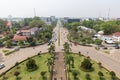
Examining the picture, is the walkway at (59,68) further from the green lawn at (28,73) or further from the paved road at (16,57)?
the paved road at (16,57)

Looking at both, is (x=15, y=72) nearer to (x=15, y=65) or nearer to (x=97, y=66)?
(x=15, y=65)

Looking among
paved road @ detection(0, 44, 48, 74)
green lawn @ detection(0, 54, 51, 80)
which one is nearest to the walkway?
green lawn @ detection(0, 54, 51, 80)

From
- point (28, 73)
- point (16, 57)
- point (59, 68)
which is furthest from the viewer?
point (16, 57)

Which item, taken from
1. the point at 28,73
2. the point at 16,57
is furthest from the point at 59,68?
the point at 16,57

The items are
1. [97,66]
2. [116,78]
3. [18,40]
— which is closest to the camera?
[116,78]

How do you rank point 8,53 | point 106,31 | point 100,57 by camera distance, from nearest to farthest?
point 100,57, point 8,53, point 106,31

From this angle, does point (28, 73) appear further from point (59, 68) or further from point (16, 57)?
point (16, 57)

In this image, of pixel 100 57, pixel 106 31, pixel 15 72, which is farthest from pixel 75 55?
pixel 106 31

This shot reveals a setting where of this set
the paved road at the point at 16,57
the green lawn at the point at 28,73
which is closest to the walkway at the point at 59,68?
the green lawn at the point at 28,73
